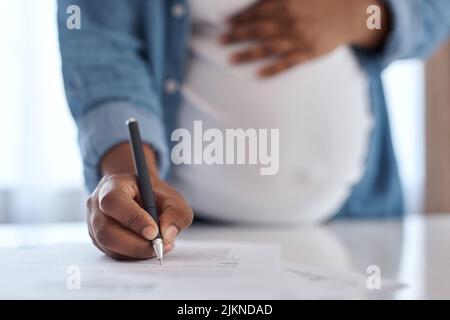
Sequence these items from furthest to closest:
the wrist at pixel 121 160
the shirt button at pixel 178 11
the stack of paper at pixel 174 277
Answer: the shirt button at pixel 178 11, the wrist at pixel 121 160, the stack of paper at pixel 174 277

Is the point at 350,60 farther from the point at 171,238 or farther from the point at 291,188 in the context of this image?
the point at 171,238

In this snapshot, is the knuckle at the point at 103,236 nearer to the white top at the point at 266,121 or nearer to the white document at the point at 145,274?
the white document at the point at 145,274

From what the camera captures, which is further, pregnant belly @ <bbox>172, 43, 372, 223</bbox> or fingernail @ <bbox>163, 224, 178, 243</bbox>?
pregnant belly @ <bbox>172, 43, 372, 223</bbox>

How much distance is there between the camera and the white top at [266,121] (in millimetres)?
508

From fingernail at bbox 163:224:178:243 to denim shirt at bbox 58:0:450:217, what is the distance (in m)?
0.10

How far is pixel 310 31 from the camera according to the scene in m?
0.54

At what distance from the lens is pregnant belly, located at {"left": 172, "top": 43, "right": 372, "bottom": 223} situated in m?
0.51

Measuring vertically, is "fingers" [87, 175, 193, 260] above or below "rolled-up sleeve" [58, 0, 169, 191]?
below

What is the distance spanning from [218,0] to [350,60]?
13cm

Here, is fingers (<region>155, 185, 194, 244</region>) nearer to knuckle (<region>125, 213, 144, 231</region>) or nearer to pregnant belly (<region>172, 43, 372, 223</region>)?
knuckle (<region>125, 213, 144, 231</region>)

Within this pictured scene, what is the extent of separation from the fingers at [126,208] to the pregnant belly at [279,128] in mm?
144

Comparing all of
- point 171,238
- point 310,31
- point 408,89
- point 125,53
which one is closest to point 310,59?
point 310,31

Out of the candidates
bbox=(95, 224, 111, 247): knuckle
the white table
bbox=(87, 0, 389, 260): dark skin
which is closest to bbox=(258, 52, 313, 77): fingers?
bbox=(87, 0, 389, 260): dark skin

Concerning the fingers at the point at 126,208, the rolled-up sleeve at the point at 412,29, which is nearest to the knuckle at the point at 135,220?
the fingers at the point at 126,208
